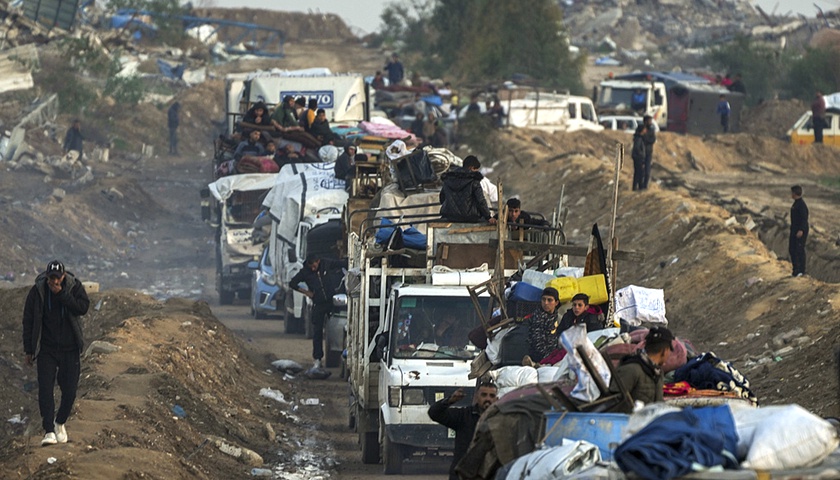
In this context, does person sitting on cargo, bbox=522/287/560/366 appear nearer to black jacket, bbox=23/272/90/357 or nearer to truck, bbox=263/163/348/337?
black jacket, bbox=23/272/90/357

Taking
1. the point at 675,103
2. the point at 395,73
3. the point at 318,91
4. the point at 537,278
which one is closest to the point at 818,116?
the point at 675,103

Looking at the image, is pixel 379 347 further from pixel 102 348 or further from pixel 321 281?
pixel 321 281

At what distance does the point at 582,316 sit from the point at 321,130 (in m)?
16.7

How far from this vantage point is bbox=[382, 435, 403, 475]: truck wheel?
12.5 metres

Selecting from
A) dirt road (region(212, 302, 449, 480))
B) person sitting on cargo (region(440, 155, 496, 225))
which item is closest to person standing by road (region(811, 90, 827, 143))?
dirt road (region(212, 302, 449, 480))

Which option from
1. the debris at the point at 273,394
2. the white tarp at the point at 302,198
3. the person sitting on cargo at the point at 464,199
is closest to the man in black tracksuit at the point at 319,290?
the debris at the point at 273,394

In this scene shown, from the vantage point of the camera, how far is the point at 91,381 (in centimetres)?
1456

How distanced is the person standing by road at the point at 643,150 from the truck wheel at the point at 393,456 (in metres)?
15.6

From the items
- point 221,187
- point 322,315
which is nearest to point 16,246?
point 221,187

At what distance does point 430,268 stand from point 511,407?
6.02 meters

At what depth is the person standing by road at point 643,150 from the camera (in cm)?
2727

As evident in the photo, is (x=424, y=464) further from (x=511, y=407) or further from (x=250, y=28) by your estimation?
(x=250, y=28)

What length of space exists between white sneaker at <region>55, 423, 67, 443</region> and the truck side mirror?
122 inches

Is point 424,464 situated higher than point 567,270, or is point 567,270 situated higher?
point 567,270
